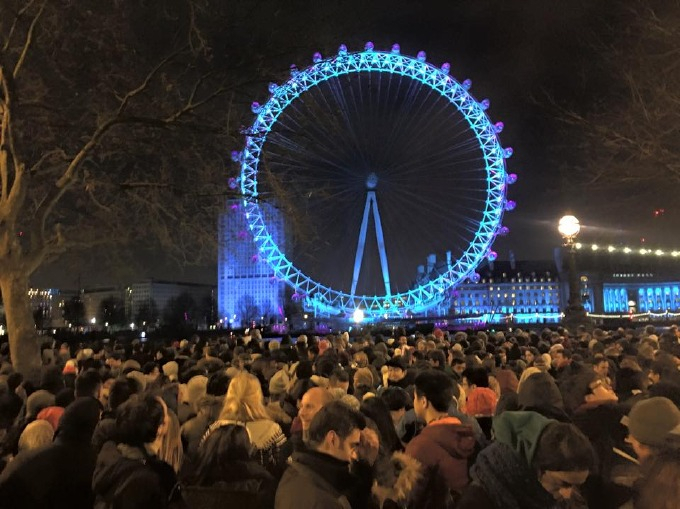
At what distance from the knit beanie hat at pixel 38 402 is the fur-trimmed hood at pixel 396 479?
3802 mm

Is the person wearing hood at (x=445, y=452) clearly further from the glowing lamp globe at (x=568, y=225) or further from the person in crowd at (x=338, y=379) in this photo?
the glowing lamp globe at (x=568, y=225)

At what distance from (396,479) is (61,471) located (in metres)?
1.93

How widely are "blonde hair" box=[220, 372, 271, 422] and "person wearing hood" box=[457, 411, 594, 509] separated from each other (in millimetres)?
1922

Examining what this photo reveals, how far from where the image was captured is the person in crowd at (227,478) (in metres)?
3.14

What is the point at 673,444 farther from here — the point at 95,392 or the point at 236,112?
the point at 236,112

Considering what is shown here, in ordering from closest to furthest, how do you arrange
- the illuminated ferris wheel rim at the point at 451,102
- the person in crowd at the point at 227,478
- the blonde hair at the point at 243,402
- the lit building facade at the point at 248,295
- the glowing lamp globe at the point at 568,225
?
the person in crowd at the point at 227,478
the blonde hair at the point at 243,402
the glowing lamp globe at the point at 568,225
the illuminated ferris wheel rim at the point at 451,102
the lit building facade at the point at 248,295

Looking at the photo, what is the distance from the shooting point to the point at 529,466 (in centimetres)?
289

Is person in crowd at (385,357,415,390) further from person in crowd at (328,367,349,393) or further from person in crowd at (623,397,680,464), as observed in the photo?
person in crowd at (623,397,680,464)

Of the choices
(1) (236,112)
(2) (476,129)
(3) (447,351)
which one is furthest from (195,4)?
(2) (476,129)

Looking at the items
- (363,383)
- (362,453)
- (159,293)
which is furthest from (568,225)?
(159,293)

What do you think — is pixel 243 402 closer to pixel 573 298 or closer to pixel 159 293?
pixel 573 298

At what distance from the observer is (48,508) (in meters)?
3.49

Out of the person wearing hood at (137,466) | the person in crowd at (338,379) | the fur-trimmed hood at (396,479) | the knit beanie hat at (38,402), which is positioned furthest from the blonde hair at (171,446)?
the person in crowd at (338,379)

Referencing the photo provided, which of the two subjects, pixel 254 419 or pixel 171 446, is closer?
pixel 171 446
